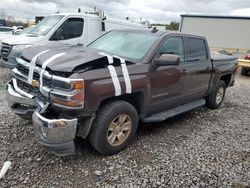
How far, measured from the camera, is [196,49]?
525 cm

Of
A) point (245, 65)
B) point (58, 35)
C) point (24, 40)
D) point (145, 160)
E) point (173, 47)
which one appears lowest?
point (245, 65)

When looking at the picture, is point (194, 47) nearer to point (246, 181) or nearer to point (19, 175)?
point (246, 181)

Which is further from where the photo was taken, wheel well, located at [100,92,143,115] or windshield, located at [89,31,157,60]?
windshield, located at [89,31,157,60]

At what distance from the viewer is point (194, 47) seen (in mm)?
5180

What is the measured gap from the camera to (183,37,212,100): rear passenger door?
492 cm

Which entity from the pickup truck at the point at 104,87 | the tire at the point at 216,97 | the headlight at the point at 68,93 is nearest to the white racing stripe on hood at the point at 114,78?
the pickup truck at the point at 104,87

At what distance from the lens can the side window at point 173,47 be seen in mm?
4324

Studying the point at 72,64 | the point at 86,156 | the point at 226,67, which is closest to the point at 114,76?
the point at 72,64

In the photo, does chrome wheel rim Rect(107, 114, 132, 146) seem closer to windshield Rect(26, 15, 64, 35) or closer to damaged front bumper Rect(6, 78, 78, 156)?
damaged front bumper Rect(6, 78, 78, 156)

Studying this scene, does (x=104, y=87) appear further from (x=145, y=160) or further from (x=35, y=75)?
(x=145, y=160)

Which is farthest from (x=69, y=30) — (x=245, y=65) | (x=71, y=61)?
(x=245, y=65)

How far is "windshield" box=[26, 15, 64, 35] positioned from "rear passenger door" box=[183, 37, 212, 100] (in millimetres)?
4788

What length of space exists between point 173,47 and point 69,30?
4866 mm

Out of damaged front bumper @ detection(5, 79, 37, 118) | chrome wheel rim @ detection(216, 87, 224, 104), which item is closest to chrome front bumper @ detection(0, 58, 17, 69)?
damaged front bumper @ detection(5, 79, 37, 118)
